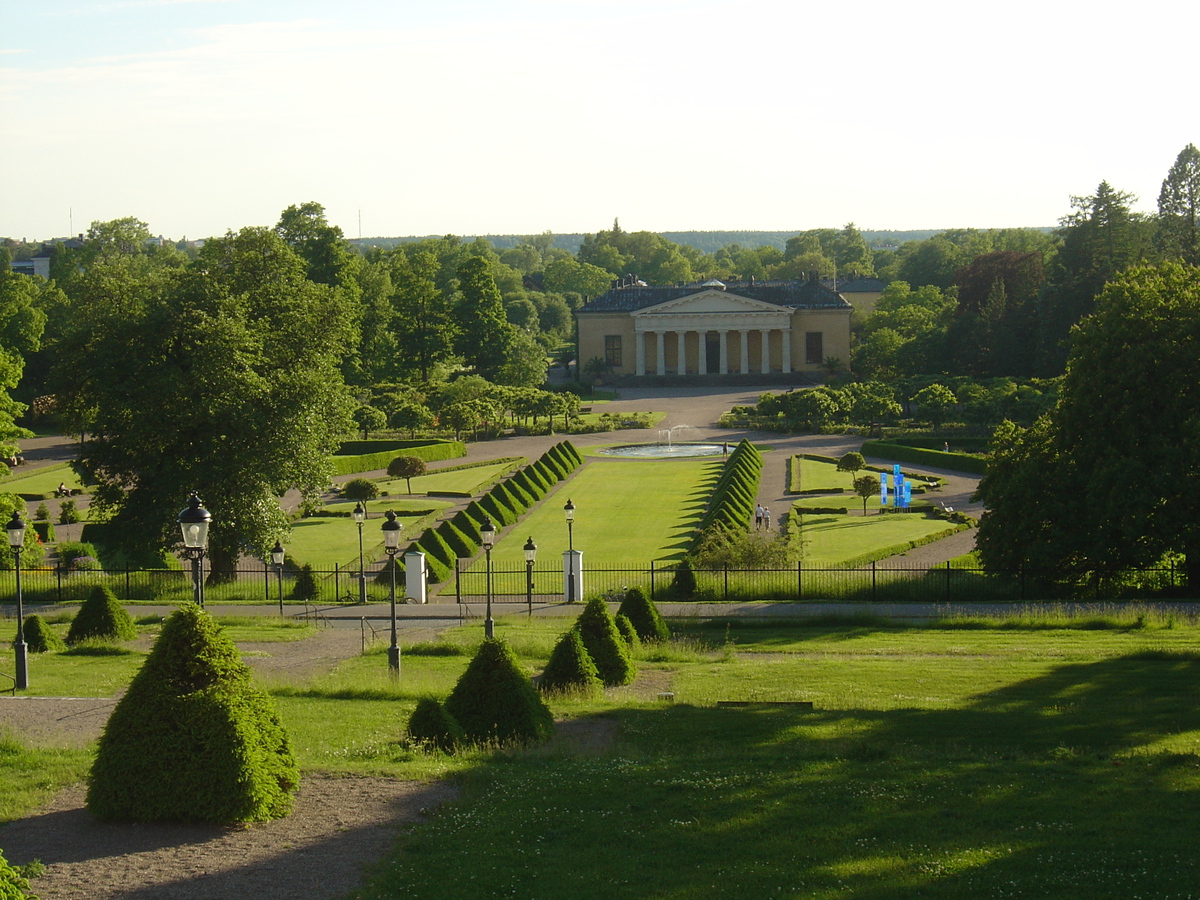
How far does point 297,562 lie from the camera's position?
35500 mm

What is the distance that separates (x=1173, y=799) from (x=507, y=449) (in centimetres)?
5601

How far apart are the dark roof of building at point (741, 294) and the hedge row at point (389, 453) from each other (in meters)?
46.9

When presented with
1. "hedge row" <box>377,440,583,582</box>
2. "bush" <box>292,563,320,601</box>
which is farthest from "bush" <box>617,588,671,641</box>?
"bush" <box>292,563,320,601</box>

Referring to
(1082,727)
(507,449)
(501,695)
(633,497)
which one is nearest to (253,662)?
(501,695)

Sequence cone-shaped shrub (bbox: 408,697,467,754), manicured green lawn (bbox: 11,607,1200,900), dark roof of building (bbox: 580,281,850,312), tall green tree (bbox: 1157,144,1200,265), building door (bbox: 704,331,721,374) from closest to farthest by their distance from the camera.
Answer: manicured green lawn (bbox: 11,607,1200,900), cone-shaped shrub (bbox: 408,697,467,754), tall green tree (bbox: 1157,144,1200,265), dark roof of building (bbox: 580,281,850,312), building door (bbox: 704,331,721,374)

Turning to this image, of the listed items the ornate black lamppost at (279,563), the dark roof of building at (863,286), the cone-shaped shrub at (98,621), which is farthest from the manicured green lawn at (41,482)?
the dark roof of building at (863,286)

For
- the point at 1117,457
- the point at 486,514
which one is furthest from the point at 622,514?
the point at 1117,457

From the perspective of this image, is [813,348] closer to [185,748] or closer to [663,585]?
[663,585]

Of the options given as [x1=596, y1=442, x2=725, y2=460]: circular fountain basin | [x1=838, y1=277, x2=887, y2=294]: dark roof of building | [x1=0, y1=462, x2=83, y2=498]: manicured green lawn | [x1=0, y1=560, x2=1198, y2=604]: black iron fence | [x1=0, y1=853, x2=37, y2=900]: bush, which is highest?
[x1=838, y1=277, x2=887, y2=294]: dark roof of building

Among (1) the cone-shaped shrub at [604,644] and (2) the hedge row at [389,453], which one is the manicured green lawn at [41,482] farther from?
(1) the cone-shaped shrub at [604,644]

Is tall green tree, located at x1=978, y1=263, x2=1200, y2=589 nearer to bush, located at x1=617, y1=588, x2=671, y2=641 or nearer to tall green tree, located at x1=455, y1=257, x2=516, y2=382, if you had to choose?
bush, located at x1=617, y1=588, x2=671, y2=641

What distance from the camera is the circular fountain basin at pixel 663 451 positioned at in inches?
2435

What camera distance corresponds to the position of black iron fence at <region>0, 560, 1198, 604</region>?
28.8 metres

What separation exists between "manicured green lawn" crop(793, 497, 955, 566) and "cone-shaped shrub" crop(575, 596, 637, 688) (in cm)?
1571
